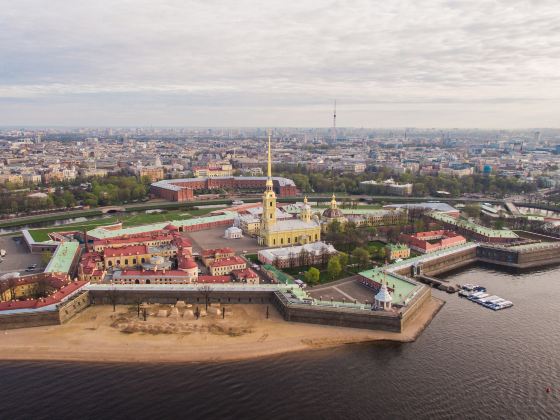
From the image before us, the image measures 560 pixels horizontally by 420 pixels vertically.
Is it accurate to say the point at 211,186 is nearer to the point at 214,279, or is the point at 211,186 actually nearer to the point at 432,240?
the point at 432,240

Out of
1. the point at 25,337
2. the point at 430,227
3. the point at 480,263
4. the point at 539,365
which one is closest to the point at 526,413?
the point at 539,365

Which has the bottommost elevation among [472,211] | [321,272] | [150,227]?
[321,272]

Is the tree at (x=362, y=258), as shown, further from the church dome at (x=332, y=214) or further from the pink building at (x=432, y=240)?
the church dome at (x=332, y=214)

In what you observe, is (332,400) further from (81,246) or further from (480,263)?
(81,246)

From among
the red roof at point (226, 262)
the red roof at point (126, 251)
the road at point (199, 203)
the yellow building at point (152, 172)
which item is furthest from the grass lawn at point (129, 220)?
the yellow building at point (152, 172)

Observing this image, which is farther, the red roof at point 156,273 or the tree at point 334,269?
the tree at point 334,269

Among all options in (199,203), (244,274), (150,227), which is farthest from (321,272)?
(199,203)
